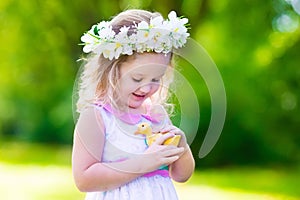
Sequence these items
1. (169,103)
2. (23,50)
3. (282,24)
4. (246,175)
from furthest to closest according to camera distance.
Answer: (246,175)
(23,50)
(282,24)
(169,103)

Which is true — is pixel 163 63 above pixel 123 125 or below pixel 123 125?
above

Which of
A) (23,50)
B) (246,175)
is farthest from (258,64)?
(23,50)

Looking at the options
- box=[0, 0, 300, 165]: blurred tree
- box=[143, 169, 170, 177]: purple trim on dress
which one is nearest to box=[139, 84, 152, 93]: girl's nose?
box=[143, 169, 170, 177]: purple trim on dress

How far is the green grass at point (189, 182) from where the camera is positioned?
7.97 metres

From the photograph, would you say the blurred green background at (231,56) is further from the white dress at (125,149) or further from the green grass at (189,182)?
the white dress at (125,149)

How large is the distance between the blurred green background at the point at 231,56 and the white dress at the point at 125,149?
585 cm

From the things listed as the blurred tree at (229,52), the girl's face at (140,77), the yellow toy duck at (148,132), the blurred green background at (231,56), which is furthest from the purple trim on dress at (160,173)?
the blurred green background at (231,56)

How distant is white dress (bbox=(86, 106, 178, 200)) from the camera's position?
2.09 m

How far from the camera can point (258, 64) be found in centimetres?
934

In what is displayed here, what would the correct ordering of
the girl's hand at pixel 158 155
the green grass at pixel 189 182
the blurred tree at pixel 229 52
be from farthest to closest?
the blurred tree at pixel 229 52 → the green grass at pixel 189 182 → the girl's hand at pixel 158 155

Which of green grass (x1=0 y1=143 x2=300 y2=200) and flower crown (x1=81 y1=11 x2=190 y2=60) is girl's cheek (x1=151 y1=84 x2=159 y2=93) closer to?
flower crown (x1=81 y1=11 x2=190 y2=60)

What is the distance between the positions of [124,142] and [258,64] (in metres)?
7.42

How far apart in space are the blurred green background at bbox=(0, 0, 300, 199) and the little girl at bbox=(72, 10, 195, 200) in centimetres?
582

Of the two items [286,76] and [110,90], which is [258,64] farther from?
[110,90]
